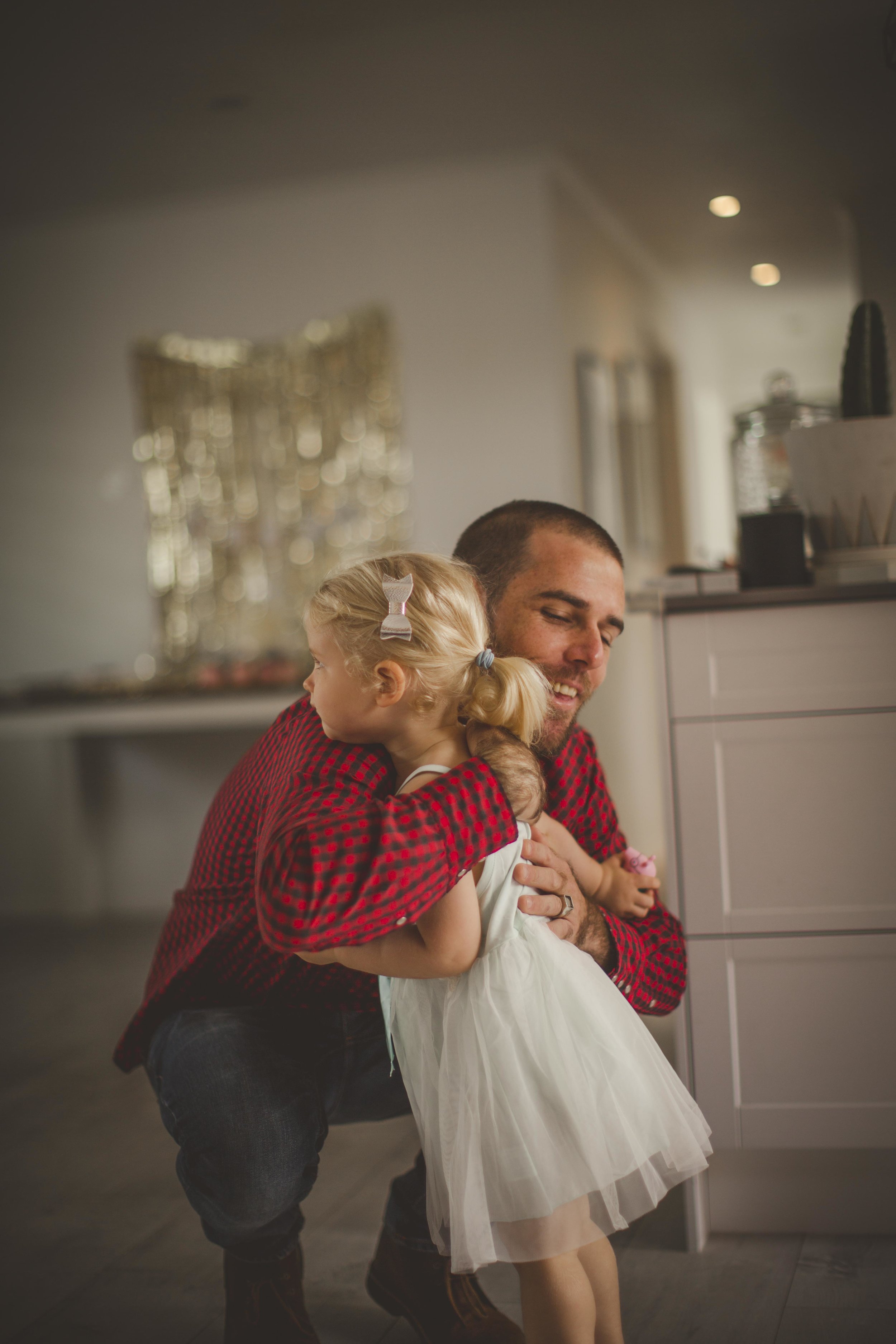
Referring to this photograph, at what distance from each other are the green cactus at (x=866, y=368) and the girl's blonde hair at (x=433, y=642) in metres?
0.93

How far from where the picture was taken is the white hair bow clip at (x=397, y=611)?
42.6 inches

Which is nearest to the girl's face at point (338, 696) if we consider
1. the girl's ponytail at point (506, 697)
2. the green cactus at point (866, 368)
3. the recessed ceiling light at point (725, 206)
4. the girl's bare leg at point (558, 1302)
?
the girl's ponytail at point (506, 697)

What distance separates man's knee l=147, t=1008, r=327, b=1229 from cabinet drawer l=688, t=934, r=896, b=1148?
0.63 m

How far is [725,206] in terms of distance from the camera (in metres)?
5.04

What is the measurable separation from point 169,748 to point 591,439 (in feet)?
7.13

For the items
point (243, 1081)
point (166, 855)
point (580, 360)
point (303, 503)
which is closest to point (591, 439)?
point (580, 360)

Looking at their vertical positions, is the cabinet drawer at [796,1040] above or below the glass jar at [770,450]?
below

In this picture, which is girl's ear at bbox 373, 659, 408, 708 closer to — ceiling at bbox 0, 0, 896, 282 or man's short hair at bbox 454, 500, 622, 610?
man's short hair at bbox 454, 500, 622, 610

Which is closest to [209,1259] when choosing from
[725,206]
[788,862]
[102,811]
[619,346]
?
[788,862]

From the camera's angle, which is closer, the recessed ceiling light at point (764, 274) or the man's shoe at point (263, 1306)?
the man's shoe at point (263, 1306)

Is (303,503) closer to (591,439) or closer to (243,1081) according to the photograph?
(591,439)

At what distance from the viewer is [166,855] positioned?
15.3 ft

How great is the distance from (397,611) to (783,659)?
0.78 metres

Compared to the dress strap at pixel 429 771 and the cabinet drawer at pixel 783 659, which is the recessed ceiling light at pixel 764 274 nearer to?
the cabinet drawer at pixel 783 659
